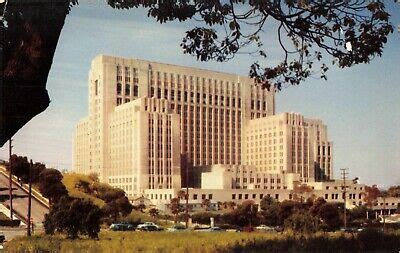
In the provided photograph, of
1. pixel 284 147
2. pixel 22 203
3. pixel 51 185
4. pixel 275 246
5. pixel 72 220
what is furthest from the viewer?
pixel 284 147

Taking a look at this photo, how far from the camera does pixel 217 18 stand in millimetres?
3369

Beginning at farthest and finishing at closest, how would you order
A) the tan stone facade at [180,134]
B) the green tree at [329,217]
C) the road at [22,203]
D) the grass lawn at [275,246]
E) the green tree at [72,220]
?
the tan stone facade at [180,134]
the road at [22,203]
the green tree at [329,217]
the green tree at [72,220]
the grass lawn at [275,246]

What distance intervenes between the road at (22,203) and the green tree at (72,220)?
26.2 inches

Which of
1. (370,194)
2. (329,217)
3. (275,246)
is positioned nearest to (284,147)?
(370,194)

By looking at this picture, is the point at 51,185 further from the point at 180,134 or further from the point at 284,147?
the point at 180,134

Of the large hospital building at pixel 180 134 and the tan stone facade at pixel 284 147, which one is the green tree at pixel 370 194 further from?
the large hospital building at pixel 180 134

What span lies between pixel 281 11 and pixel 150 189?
2872cm

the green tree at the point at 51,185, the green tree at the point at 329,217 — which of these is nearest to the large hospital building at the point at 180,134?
the green tree at the point at 51,185

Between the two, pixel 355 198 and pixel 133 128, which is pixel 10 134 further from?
pixel 133 128

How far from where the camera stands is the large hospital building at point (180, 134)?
28.5m

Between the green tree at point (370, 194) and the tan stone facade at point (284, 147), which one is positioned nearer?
the green tree at point (370, 194)

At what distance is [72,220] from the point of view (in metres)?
6.38

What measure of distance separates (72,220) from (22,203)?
248 cm

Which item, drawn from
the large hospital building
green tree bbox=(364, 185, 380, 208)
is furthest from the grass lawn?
the large hospital building
